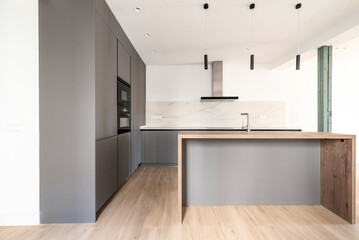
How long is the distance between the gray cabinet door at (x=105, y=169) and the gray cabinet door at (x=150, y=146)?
1.70 metres

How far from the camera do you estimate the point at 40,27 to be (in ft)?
6.36

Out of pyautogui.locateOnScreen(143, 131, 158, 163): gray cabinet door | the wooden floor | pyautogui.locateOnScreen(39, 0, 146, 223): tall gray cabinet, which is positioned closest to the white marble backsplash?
pyautogui.locateOnScreen(143, 131, 158, 163): gray cabinet door

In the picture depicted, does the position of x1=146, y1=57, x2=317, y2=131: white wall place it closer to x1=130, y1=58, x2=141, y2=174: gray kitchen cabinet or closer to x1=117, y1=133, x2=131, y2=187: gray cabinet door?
x1=130, y1=58, x2=141, y2=174: gray kitchen cabinet

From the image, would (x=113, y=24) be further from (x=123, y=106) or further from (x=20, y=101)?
(x=20, y=101)

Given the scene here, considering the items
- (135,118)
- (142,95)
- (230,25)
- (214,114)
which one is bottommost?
(135,118)

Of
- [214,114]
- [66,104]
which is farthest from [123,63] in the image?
[214,114]

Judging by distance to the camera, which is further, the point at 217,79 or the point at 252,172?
the point at 217,79

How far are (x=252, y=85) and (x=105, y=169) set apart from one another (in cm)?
399

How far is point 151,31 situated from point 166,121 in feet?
7.72

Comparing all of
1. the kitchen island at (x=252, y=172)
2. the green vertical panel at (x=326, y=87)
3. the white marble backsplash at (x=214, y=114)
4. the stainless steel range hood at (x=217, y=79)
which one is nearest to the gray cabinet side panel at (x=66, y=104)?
the kitchen island at (x=252, y=172)

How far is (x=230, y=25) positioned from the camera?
2.83 meters

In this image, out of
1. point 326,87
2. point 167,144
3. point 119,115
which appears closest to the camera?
point 119,115

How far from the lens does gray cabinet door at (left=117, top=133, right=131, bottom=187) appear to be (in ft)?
9.18

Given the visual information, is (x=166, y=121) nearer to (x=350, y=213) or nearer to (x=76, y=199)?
(x=76, y=199)
